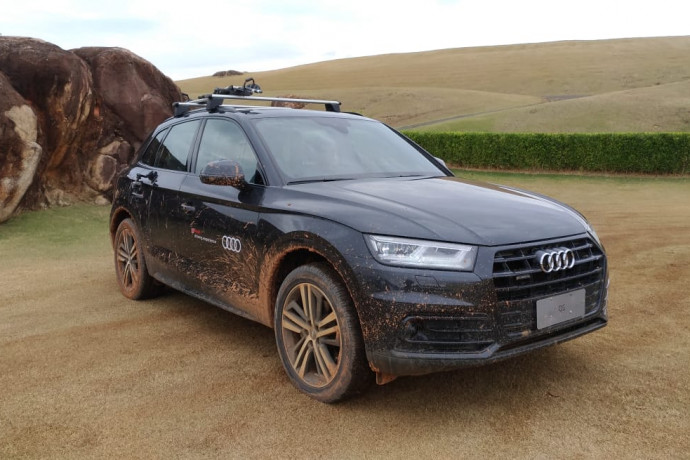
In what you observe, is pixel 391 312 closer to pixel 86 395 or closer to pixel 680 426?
pixel 680 426

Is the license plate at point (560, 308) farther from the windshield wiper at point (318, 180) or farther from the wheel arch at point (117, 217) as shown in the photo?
the wheel arch at point (117, 217)

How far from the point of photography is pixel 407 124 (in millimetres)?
41438

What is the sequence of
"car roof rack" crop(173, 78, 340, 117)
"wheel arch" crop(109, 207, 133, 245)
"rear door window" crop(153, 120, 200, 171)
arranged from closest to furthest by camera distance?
"car roof rack" crop(173, 78, 340, 117) < "rear door window" crop(153, 120, 200, 171) < "wheel arch" crop(109, 207, 133, 245)

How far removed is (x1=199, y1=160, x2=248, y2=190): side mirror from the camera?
4215 mm

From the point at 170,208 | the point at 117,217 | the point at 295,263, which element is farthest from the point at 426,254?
the point at 117,217

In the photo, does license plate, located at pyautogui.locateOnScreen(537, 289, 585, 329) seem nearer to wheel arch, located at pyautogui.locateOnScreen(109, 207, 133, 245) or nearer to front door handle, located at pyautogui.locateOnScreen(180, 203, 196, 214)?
front door handle, located at pyautogui.locateOnScreen(180, 203, 196, 214)

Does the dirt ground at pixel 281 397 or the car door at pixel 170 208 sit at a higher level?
the car door at pixel 170 208

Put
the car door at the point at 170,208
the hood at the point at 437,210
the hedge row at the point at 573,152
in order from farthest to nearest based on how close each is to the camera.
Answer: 1. the hedge row at the point at 573,152
2. the car door at the point at 170,208
3. the hood at the point at 437,210

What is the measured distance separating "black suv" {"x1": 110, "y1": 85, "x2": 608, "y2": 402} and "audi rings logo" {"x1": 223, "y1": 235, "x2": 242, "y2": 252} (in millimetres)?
23

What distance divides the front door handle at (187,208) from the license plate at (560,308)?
104 inches

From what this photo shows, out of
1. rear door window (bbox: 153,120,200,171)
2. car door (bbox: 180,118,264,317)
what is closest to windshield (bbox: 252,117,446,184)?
car door (bbox: 180,118,264,317)

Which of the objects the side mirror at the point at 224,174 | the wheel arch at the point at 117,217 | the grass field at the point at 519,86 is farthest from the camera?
the grass field at the point at 519,86

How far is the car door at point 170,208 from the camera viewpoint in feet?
16.7

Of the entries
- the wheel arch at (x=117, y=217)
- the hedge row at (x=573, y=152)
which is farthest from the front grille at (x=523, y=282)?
the hedge row at (x=573, y=152)
